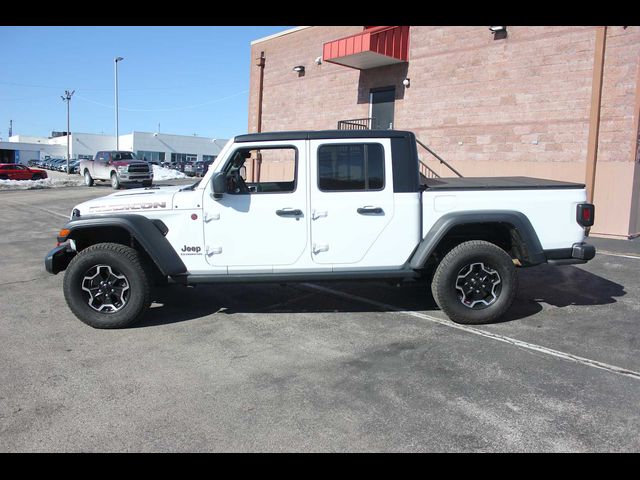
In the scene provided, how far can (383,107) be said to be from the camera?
56.9ft

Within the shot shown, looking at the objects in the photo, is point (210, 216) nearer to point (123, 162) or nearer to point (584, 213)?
point (584, 213)

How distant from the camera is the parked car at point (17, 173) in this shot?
109ft

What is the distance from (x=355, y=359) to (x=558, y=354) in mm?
1794

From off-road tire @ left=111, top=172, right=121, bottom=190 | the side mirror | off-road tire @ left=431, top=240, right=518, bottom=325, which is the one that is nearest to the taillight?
off-road tire @ left=431, top=240, right=518, bottom=325

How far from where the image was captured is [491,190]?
521 centimetres

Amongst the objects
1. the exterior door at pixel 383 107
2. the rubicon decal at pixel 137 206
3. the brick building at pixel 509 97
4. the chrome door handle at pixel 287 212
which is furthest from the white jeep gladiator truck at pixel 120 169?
the chrome door handle at pixel 287 212

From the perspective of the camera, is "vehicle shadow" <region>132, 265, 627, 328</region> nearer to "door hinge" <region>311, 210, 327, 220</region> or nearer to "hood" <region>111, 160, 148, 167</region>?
"door hinge" <region>311, 210, 327, 220</region>

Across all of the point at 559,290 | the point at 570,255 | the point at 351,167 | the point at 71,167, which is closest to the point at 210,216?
the point at 351,167

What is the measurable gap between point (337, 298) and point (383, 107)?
12417mm

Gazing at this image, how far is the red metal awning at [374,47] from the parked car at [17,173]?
26.5 m

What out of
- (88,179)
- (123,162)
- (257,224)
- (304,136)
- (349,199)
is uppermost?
(123,162)

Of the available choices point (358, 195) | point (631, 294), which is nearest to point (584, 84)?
point (631, 294)
